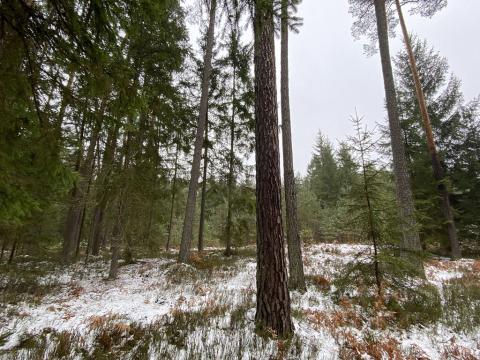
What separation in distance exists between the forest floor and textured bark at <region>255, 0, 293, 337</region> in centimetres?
35

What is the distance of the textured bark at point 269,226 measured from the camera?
13.5 feet

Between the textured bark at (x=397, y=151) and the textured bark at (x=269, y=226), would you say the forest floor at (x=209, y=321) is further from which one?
the textured bark at (x=397, y=151)

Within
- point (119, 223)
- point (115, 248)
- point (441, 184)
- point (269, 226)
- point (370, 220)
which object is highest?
point (441, 184)

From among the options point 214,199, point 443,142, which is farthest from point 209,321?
point 443,142

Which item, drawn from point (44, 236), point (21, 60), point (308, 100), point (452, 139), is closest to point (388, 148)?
point (452, 139)

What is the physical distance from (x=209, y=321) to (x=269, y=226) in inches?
88.9

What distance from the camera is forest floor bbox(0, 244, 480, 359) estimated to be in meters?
3.63

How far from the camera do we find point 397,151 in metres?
8.29

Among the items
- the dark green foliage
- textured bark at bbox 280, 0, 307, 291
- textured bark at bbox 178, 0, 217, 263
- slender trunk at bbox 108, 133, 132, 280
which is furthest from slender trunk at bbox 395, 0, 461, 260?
slender trunk at bbox 108, 133, 132, 280

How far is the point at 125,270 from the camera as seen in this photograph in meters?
10.2

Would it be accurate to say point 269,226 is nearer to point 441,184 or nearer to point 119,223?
point 119,223

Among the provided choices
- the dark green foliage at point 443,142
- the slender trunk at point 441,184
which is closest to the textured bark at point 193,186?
the slender trunk at point 441,184

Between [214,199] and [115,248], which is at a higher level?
[214,199]

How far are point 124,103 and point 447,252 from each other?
757 inches
